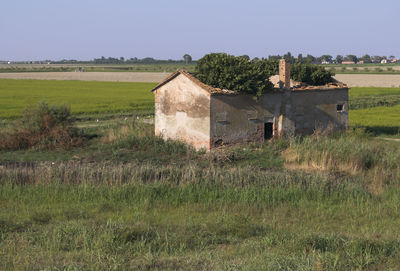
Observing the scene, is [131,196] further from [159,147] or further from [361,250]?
[159,147]

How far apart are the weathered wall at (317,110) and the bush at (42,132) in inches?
353

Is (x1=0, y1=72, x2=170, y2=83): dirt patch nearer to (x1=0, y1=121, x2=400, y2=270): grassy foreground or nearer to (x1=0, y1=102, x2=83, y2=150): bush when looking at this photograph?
(x1=0, y1=102, x2=83, y2=150): bush

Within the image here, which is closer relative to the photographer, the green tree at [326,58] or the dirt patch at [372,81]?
the dirt patch at [372,81]

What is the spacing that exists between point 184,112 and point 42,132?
233 inches

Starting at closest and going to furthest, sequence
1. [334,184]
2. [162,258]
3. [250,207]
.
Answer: [162,258], [250,207], [334,184]

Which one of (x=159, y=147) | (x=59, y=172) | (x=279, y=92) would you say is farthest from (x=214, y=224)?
(x=279, y=92)

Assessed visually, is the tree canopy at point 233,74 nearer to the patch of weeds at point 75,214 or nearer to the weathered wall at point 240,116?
the weathered wall at point 240,116

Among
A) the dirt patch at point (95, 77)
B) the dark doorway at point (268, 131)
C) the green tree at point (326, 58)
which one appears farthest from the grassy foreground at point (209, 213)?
the green tree at point (326, 58)

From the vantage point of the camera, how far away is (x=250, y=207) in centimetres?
1170

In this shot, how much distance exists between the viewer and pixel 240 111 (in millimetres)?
20453

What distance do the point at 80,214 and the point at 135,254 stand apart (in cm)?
303

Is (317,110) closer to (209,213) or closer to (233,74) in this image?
(233,74)

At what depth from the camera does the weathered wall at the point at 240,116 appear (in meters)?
19.9

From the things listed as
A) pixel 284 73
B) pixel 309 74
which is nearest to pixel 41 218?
pixel 284 73
